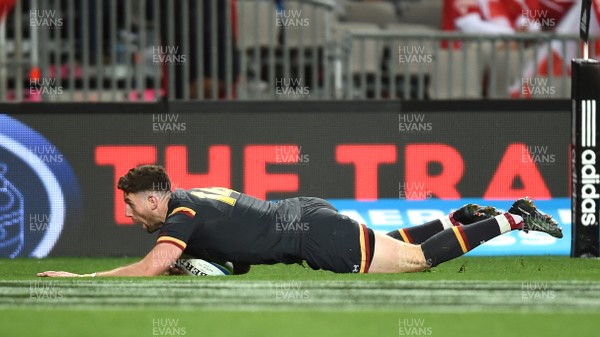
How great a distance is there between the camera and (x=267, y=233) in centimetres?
893

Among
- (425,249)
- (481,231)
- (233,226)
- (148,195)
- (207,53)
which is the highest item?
(207,53)

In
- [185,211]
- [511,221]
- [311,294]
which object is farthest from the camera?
[511,221]

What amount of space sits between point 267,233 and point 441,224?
1.56 m

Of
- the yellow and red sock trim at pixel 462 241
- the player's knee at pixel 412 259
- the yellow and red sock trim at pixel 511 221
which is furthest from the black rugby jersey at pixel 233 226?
the yellow and red sock trim at pixel 511 221

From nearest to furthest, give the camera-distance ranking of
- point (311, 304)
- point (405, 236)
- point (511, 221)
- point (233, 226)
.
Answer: point (311, 304) → point (233, 226) → point (511, 221) → point (405, 236)

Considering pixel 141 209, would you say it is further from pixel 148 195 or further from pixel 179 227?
pixel 179 227

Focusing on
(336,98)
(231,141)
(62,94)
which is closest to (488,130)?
(336,98)

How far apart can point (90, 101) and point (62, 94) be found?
507 mm

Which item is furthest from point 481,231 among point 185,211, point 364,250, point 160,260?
point 160,260

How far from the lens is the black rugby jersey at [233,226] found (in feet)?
28.8

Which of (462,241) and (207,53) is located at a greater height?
(207,53)

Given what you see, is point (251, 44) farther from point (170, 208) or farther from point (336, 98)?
point (170, 208)

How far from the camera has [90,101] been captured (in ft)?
39.4

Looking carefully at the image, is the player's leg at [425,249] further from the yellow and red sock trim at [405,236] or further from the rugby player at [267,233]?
the yellow and red sock trim at [405,236]
